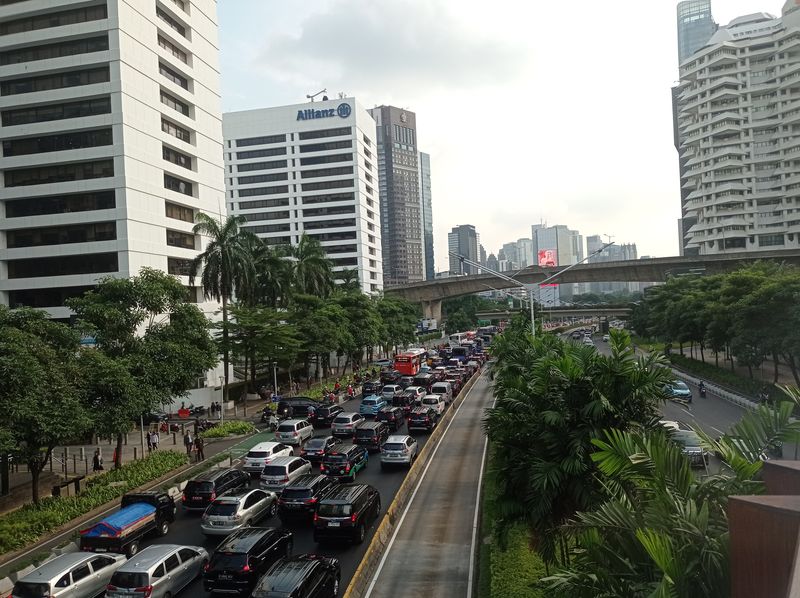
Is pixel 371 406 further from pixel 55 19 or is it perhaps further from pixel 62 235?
pixel 55 19

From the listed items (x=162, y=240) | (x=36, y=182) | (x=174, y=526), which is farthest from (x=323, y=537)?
(x=36, y=182)

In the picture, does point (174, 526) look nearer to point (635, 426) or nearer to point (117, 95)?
point (635, 426)

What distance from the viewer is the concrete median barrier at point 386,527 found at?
15570 millimetres

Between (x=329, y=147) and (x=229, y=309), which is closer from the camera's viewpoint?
(x=229, y=309)

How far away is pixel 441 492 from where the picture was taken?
2475 centimetres

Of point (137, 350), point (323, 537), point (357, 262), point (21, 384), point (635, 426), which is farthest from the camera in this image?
point (357, 262)

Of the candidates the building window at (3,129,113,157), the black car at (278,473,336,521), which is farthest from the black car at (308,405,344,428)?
the building window at (3,129,113,157)

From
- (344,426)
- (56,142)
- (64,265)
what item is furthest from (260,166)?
(344,426)

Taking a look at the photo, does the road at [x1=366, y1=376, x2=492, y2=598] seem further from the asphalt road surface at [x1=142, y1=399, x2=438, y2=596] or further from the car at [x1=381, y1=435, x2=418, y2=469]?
the car at [x1=381, y1=435, x2=418, y2=469]

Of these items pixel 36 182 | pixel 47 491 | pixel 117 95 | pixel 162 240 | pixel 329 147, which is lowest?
pixel 47 491

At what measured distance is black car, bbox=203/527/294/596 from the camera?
1537 centimetres

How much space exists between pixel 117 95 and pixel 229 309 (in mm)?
19753

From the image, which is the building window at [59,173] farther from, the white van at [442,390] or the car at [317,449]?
the car at [317,449]

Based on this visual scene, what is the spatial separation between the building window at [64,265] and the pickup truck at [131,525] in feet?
108
